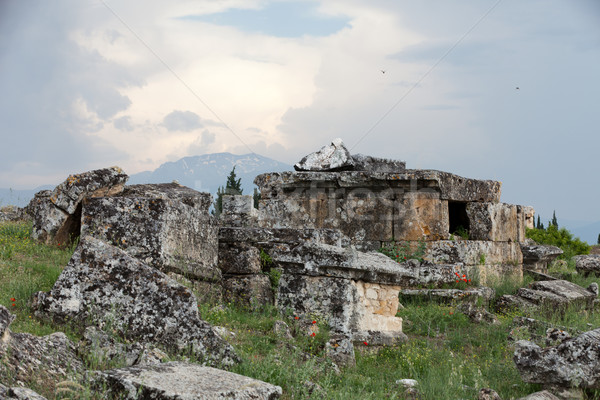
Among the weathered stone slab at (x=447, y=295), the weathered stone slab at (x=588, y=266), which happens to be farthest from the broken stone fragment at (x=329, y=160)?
the weathered stone slab at (x=588, y=266)

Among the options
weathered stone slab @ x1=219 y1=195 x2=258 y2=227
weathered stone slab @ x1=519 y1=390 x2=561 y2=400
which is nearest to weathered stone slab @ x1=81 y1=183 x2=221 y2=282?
weathered stone slab @ x1=519 y1=390 x2=561 y2=400

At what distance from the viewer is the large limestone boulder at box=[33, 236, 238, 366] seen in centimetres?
495

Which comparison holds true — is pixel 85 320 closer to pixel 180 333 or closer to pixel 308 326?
pixel 180 333

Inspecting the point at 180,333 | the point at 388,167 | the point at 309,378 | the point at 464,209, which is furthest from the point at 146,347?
the point at 464,209

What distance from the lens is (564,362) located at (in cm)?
543

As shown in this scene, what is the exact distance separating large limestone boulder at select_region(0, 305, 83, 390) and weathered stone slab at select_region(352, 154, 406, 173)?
782 cm

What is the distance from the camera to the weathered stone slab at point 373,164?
11281 millimetres

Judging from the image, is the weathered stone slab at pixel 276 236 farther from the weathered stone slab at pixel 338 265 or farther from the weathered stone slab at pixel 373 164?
the weathered stone slab at pixel 373 164

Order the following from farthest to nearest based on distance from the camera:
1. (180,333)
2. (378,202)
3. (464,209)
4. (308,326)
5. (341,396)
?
1. (464,209)
2. (378,202)
3. (308,326)
4. (180,333)
5. (341,396)

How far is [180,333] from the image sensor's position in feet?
16.3

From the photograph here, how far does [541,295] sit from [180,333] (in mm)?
7033

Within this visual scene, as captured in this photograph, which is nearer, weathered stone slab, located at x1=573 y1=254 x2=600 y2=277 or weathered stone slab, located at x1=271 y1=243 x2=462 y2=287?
weathered stone slab, located at x1=271 y1=243 x2=462 y2=287

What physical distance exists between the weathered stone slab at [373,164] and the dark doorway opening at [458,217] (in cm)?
155

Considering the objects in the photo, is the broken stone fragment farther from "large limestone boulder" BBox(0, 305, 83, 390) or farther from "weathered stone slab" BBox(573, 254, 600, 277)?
"large limestone boulder" BBox(0, 305, 83, 390)
